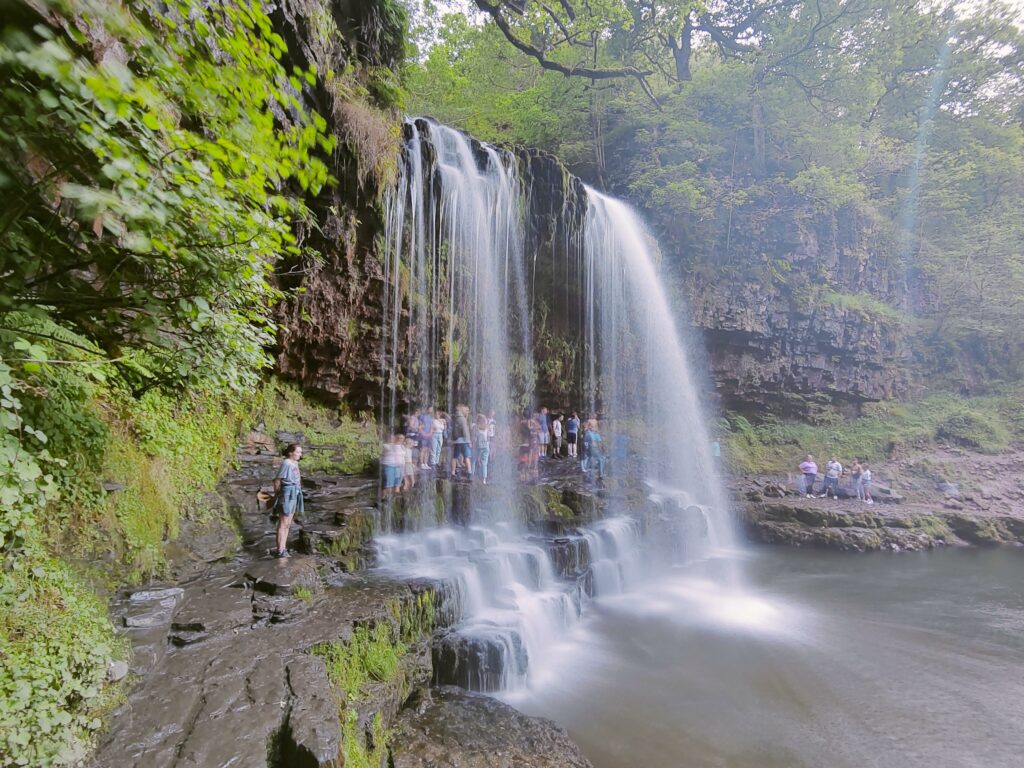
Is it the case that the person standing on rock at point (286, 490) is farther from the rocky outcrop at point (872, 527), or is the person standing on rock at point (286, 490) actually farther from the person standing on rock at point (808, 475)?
the person standing on rock at point (808, 475)

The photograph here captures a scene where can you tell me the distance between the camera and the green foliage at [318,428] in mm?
9391

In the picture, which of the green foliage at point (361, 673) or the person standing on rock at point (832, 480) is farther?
the person standing on rock at point (832, 480)

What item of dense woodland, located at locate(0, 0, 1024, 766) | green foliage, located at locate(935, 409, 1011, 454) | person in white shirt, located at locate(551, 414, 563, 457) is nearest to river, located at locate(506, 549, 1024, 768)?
dense woodland, located at locate(0, 0, 1024, 766)

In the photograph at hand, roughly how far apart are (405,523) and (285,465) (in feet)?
8.88

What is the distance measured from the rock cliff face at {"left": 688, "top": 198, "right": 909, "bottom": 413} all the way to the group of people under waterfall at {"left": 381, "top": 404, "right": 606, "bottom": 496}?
6.53m

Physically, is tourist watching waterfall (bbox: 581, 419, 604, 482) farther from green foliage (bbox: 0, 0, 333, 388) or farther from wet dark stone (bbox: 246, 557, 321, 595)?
green foliage (bbox: 0, 0, 333, 388)

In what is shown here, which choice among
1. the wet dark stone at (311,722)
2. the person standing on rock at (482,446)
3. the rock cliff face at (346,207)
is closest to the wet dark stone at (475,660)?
the wet dark stone at (311,722)

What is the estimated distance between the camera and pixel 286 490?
5.85m

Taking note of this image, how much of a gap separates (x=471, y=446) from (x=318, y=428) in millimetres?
3369

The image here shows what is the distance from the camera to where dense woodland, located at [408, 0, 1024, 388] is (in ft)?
55.8

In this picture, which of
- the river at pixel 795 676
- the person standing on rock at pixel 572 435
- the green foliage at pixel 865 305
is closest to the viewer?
the river at pixel 795 676

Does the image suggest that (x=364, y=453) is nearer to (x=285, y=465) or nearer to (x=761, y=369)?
(x=285, y=465)

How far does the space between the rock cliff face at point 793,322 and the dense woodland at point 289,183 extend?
29 centimetres

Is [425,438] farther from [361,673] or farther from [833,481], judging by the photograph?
[833,481]
